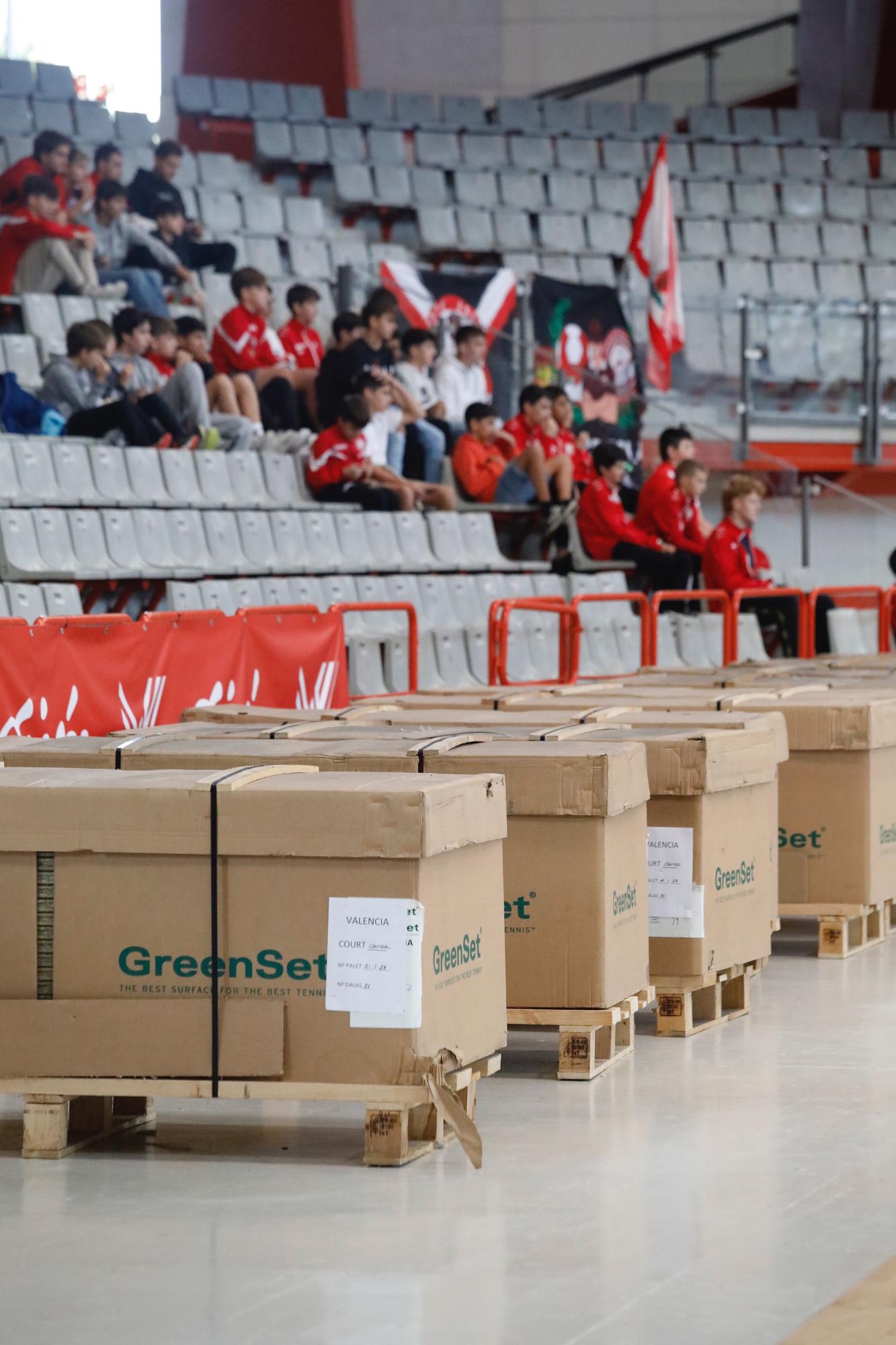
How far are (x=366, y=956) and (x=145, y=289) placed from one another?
32.8 ft

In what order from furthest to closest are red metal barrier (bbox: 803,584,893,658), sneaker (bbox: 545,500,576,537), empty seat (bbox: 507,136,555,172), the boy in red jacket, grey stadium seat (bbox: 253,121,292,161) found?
1. empty seat (bbox: 507,136,555,172)
2. grey stadium seat (bbox: 253,121,292,161)
3. sneaker (bbox: 545,500,576,537)
4. the boy in red jacket
5. red metal barrier (bbox: 803,584,893,658)

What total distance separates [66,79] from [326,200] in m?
2.52

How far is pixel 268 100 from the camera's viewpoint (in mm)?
18547

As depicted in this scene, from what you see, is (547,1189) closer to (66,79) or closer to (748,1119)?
(748,1119)

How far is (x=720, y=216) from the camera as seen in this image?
62.6ft

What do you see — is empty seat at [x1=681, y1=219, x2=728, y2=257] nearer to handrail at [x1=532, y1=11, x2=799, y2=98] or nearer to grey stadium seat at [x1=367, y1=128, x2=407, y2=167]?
grey stadium seat at [x1=367, y1=128, x2=407, y2=167]

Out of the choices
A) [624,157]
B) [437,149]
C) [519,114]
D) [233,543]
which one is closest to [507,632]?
[233,543]

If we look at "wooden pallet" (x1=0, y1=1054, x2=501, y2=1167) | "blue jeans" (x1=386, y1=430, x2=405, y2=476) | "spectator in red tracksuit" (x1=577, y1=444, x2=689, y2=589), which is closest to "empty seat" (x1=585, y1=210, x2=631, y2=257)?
"spectator in red tracksuit" (x1=577, y1=444, x2=689, y2=589)

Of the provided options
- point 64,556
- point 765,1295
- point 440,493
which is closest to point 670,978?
point 765,1295

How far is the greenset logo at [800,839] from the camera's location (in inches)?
276

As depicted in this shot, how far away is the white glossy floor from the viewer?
325 cm

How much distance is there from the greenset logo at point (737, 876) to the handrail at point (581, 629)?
4.10 meters

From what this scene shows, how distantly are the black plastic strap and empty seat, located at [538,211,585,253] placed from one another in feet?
46.6

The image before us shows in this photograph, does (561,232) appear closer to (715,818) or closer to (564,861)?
(715,818)
